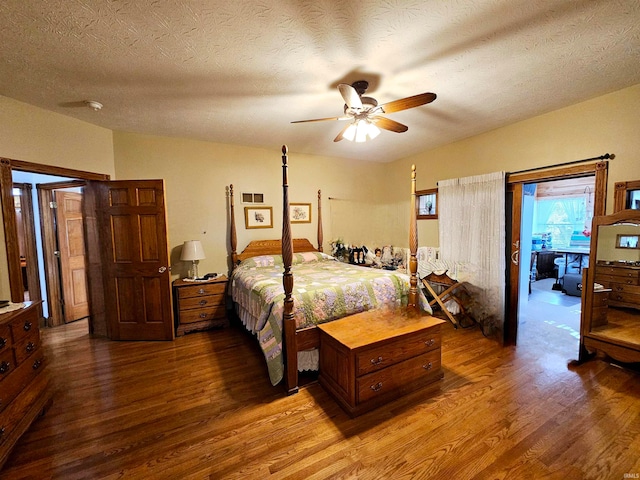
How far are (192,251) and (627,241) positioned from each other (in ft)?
15.3

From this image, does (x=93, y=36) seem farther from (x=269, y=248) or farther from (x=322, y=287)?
(x=269, y=248)

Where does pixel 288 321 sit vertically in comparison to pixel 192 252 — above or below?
below

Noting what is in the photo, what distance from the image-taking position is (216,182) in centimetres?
395

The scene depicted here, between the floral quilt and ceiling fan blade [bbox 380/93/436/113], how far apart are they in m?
1.61

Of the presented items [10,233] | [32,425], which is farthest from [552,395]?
[10,233]

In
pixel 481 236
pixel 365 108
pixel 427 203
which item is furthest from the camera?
pixel 427 203

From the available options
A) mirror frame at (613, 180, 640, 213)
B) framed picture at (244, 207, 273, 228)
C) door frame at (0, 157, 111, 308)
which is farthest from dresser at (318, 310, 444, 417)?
door frame at (0, 157, 111, 308)

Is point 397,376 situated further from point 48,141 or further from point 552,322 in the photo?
point 48,141

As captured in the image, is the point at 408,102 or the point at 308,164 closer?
the point at 408,102

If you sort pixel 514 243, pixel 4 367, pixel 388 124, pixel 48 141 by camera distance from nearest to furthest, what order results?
pixel 4 367, pixel 388 124, pixel 48 141, pixel 514 243

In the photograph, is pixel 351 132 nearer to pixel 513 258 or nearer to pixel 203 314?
pixel 513 258

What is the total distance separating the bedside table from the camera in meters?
3.42

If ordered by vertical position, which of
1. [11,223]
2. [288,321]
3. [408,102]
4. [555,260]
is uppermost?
[408,102]

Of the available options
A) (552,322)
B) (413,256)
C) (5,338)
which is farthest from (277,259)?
(552,322)
